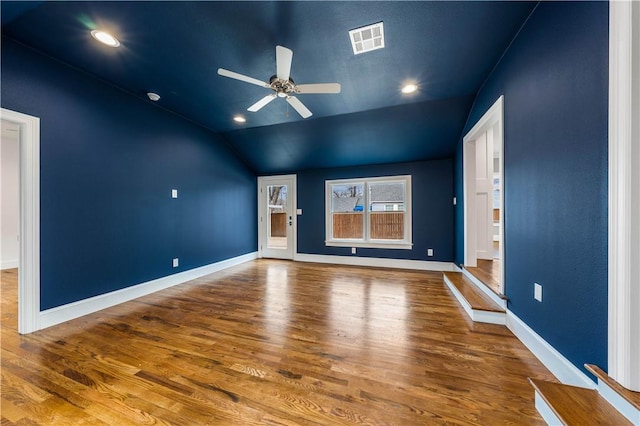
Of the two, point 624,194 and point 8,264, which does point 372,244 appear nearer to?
point 624,194

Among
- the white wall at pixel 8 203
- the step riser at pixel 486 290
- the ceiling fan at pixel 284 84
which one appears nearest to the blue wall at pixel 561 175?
the step riser at pixel 486 290

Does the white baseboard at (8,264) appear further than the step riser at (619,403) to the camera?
Yes

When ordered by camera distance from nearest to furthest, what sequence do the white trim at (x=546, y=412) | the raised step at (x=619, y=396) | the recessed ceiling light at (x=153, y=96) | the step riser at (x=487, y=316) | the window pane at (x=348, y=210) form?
the raised step at (x=619, y=396)
the white trim at (x=546, y=412)
the step riser at (x=487, y=316)
the recessed ceiling light at (x=153, y=96)
the window pane at (x=348, y=210)

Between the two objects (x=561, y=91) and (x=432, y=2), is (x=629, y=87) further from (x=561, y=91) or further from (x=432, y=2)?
(x=432, y=2)

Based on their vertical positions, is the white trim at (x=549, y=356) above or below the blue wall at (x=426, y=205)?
below

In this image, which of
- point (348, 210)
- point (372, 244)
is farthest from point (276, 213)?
point (372, 244)

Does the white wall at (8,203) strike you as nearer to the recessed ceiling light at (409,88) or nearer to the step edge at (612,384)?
the recessed ceiling light at (409,88)

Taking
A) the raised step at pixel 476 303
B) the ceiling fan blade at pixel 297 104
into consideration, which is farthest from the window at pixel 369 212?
the ceiling fan blade at pixel 297 104

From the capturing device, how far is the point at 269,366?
171 centimetres

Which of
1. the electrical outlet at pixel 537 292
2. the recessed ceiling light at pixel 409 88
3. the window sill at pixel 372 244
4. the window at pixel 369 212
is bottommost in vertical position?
the window sill at pixel 372 244

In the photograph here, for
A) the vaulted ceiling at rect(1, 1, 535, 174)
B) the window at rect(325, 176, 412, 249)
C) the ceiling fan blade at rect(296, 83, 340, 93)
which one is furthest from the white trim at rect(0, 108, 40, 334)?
the window at rect(325, 176, 412, 249)

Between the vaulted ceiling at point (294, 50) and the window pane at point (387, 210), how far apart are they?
4.75ft

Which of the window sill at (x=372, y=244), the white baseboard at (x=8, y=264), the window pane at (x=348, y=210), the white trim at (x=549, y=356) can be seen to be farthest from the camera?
the window pane at (x=348, y=210)

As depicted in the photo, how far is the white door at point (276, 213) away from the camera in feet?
18.7
